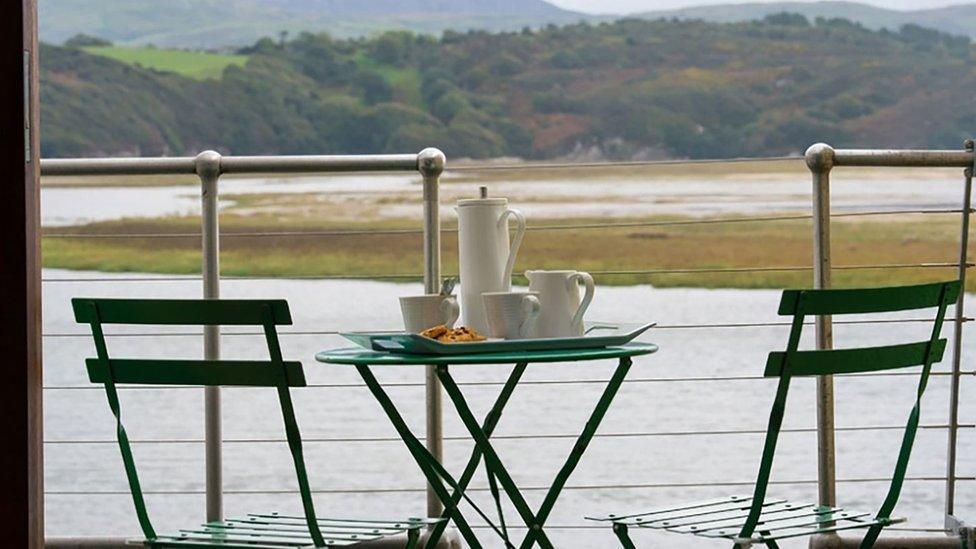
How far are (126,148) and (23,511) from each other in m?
18.7

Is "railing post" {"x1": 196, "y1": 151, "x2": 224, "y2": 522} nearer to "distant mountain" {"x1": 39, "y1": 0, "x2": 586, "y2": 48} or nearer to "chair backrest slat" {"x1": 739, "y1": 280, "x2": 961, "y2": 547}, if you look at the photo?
"chair backrest slat" {"x1": 739, "y1": 280, "x2": 961, "y2": 547}

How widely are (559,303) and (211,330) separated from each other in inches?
48.7

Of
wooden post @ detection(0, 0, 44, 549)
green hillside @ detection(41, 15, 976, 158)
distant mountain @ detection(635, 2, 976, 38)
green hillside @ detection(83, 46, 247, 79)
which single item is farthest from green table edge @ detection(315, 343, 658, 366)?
distant mountain @ detection(635, 2, 976, 38)

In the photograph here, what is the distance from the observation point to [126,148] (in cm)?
1991

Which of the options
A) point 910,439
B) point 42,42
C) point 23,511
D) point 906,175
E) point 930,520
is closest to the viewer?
point 23,511

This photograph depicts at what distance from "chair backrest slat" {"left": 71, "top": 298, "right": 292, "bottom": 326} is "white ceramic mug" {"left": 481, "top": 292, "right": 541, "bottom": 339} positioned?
14.4 inches

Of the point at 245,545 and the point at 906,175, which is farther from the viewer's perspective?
the point at 906,175

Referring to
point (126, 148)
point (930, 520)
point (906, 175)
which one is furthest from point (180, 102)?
point (930, 520)

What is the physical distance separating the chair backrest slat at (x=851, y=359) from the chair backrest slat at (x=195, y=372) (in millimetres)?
773

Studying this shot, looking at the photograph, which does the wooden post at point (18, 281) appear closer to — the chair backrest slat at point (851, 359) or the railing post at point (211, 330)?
the chair backrest slat at point (851, 359)

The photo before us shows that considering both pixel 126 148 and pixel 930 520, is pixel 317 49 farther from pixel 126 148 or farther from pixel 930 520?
pixel 930 520

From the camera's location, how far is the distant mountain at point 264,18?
70.3 ft

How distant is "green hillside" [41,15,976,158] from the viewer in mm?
19781

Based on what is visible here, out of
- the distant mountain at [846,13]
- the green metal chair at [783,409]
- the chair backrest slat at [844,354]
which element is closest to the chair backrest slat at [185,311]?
the green metal chair at [783,409]
